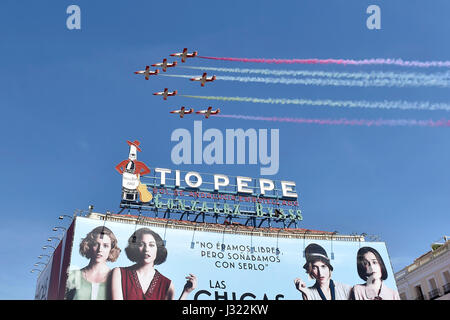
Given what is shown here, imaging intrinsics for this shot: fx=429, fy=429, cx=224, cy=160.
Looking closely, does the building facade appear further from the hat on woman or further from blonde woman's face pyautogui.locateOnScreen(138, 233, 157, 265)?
blonde woman's face pyautogui.locateOnScreen(138, 233, 157, 265)

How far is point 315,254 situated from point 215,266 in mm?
15356

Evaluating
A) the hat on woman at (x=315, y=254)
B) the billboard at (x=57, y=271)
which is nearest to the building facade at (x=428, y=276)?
the hat on woman at (x=315, y=254)

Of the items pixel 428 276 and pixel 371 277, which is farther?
pixel 371 277

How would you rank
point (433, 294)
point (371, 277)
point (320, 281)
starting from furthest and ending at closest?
1. point (371, 277)
2. point (320, 281)
3. point (433, 294)

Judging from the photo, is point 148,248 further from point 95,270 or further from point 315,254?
point 315,254

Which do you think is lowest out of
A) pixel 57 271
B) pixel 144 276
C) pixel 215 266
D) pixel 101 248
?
pixel 144 276

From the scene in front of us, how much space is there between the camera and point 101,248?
5628 cm

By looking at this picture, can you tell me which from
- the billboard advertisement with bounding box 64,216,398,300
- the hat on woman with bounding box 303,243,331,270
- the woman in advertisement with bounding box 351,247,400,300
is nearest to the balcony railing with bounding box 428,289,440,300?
the woman in advertisement with bounding box 351,247,400,300

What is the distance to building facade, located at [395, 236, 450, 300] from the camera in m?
56.8

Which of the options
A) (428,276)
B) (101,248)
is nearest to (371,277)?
(428,276)

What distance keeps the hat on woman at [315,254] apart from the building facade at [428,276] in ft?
41.3

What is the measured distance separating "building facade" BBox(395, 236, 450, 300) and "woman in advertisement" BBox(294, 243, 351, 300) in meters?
10.2
